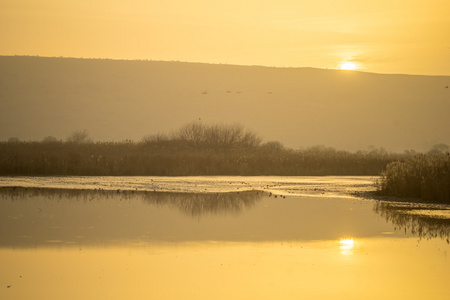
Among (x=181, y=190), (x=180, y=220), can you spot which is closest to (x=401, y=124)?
(x=181, y=190)

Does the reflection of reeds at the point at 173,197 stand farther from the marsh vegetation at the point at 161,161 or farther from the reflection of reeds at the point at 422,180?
the marsh vegetation at the point at 161,161

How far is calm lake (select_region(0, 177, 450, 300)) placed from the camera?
1106 cm

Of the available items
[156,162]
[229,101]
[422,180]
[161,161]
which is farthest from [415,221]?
[229,101]

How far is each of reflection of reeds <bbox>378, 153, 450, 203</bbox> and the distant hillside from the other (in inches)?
3215

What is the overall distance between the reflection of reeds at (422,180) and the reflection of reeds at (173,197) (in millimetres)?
3839

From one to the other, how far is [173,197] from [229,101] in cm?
9452

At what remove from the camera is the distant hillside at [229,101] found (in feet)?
361

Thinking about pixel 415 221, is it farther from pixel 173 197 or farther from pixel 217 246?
pixel 173 197

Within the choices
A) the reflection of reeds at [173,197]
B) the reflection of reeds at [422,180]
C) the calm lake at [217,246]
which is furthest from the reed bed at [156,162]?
the reflection of reeds at [422,180]

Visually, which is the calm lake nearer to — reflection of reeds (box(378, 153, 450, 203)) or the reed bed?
reflection of reeds (box(378, 153, 450, 203))

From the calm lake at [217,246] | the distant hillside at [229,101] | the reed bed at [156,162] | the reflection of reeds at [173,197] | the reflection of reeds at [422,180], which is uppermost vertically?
the distant hillside at [229,101]

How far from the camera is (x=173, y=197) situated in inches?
931

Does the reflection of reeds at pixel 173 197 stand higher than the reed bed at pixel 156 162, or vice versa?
the reed bed at pixel 156 162

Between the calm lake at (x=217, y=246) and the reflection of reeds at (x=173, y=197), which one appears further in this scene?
the reflection of reeds at (x=173, y=197)
